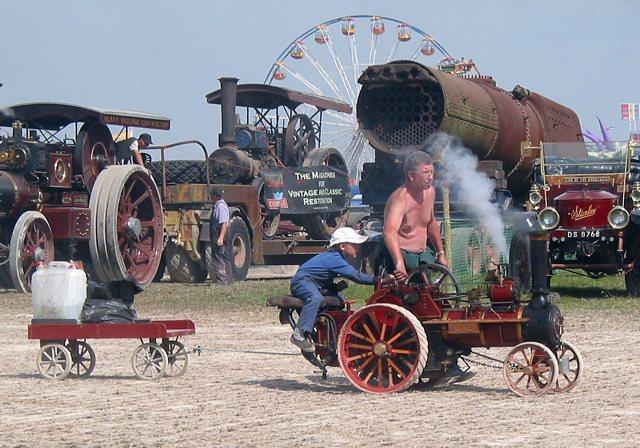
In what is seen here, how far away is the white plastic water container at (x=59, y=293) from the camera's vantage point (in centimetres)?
971

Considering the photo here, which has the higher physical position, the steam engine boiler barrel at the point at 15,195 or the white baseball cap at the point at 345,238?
the steam engine boiler barrel at the point at 15,195

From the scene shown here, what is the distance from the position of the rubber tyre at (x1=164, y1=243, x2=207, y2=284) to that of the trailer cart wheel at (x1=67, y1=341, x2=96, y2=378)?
9525 mm

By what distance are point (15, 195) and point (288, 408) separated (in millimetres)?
10210

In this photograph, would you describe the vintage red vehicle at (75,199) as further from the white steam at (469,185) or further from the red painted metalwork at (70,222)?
the white steam at (469,185)

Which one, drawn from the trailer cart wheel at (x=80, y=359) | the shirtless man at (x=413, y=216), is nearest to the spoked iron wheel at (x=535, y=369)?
the shirtless man at (x=413, y=216)

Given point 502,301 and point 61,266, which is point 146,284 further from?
point 502,301

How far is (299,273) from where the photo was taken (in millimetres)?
9070

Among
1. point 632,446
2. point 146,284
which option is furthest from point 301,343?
point 146,284

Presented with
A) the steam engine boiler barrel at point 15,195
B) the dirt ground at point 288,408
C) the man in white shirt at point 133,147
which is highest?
the man in white shirt at point 133,147

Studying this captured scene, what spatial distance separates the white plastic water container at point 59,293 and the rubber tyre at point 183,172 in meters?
10.5

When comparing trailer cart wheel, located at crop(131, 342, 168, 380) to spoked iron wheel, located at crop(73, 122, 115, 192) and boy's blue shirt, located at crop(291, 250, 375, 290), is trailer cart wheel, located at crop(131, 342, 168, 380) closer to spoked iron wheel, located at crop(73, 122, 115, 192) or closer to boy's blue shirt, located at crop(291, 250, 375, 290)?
boy's blue shirt, located at crop(291, 250, 375, 290)

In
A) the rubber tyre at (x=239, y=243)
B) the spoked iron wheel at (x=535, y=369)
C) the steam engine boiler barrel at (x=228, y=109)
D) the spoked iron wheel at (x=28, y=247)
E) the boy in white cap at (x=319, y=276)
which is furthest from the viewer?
the steam engine boiler barrel at (x=228, y=109)

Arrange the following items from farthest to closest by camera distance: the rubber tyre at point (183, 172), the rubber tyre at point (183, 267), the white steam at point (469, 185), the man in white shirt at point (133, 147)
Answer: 1. the rubber tyre at point (183, 172)
2. the rubber tyre at point (183, 267)
3. the man in white shirt at point (133, 147)
4. the white steam at point (469, 185)

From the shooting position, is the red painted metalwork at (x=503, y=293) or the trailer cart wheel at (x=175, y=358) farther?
the trailer cart wheel at (x=175, y=358)
